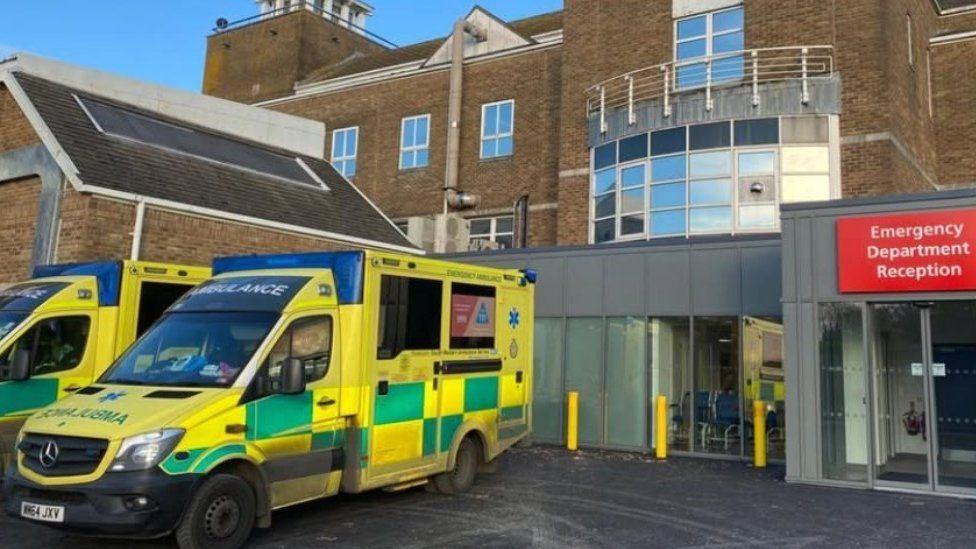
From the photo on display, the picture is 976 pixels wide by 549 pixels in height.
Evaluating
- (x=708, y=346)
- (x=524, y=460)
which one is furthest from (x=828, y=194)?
(x=524, y=460)

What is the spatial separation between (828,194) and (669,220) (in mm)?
3306

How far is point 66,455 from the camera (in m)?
6.12

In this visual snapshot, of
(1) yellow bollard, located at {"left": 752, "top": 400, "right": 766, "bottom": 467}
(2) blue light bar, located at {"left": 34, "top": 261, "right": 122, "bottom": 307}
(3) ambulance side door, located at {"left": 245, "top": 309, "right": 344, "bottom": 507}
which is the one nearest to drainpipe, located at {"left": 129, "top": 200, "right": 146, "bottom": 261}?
(2) blue light bar, located at {"left": 34, "top": 261, "right": 122, "bottom": 307}

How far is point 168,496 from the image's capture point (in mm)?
5938

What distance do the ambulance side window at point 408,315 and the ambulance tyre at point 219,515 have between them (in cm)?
203

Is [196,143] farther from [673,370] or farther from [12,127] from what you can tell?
[673,370]

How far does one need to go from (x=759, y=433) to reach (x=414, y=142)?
1706 centimetres

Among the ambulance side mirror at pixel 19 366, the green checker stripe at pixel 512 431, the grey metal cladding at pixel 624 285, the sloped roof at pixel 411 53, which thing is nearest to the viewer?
the ambulance side mirror at pixel 19 366

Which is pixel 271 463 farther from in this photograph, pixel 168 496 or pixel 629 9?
pixel 629 9

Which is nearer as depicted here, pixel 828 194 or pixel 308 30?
pixel 828 194

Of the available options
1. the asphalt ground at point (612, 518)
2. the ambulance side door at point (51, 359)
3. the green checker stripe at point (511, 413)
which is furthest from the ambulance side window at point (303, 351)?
the green checker stripe at point (511, 413)

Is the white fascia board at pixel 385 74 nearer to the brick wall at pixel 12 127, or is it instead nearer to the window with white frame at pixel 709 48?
the window with white frame at pixel 709 48

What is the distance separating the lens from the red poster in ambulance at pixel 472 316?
30.5ft

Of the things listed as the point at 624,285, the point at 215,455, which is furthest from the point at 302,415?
the point at 624,285
